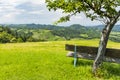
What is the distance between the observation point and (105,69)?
59.7ft

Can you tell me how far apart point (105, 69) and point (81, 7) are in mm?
4420

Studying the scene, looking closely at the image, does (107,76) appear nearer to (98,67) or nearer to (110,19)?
(98,67)

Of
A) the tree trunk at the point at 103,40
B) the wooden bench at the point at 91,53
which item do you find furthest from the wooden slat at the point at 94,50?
the tree trunk at the point at 103,40

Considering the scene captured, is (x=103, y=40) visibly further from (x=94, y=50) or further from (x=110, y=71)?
(x=110, y=71)

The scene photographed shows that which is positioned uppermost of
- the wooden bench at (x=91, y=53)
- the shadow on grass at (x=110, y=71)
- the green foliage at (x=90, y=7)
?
the green foliage at (x=90, y=7)

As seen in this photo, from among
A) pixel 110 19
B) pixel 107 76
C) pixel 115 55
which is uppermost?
pixel 110 19

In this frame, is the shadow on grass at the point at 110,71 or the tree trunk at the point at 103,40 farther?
the shadow on grass at the point at 110,71

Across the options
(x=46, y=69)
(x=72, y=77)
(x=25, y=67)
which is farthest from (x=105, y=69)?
(x=25, y=67)

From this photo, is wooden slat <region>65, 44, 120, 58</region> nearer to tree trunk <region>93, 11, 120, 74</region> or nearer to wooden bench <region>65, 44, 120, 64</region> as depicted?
wooden bench <region>65, 44, 120, 64</region>

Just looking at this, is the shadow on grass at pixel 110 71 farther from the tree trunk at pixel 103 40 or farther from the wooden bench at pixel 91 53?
the wooden bench at pixel 91 53

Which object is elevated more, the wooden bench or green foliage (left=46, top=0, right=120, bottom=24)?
green foliage (left=46, top=0, right=120, bottom=24)

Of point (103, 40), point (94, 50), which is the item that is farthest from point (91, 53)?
point (103, 40)

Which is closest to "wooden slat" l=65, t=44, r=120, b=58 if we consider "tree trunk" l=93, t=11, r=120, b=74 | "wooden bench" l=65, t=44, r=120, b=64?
"wooden bench" l=65, t=44, r=120, b=64

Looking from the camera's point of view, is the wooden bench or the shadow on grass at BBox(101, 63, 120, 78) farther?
the wooden bench
